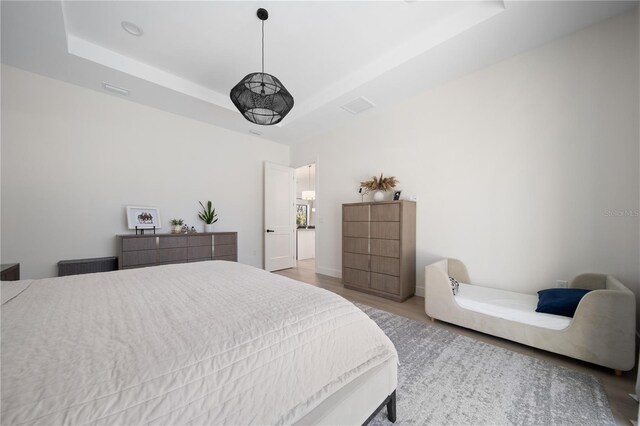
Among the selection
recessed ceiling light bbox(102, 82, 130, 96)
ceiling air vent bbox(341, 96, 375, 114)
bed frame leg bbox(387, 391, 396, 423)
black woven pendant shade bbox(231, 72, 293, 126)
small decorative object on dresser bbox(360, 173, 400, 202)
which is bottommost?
bed frame leg bbox(387, 391, 396, 423)

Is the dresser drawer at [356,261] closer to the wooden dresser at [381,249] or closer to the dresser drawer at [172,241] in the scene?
the wooden dresser at [381,249]

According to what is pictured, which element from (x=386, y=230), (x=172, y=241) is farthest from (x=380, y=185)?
(x=172, y=241)

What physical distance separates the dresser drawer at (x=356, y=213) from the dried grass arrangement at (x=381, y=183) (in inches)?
16.0

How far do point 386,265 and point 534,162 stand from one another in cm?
207

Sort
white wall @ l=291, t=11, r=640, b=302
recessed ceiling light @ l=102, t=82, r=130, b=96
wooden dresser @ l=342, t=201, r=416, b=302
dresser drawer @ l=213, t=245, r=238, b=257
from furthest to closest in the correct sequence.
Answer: dresser drawer @ l=213, t=245, r=238, b=257 → wooden dresser @ l=342, t=201, r=416, b=302 → recessed ceiling light @ l=102, t=82, r=130, b=96 → white wall @ l=291, t=11, r=640, b=302

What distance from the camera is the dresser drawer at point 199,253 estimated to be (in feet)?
12.0

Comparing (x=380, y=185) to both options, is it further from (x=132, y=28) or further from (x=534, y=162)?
(x=132, y=28)

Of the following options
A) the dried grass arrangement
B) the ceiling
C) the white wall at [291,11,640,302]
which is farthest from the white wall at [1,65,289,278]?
the white wall at [291,11,640,302]

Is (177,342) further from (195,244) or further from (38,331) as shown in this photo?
(195,244)

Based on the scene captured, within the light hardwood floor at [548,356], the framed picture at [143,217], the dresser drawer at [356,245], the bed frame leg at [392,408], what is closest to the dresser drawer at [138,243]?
the framed picture at [143,217]

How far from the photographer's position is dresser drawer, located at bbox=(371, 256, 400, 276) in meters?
3.25

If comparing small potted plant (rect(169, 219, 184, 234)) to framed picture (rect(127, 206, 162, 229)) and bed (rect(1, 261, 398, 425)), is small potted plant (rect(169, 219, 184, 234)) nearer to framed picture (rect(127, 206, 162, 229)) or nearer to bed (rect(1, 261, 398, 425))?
framed picture (rect(127, 206, 162, 229))

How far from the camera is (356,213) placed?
12.3 feet

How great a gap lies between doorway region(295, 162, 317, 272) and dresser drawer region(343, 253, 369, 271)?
158 cm
